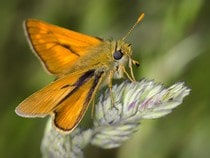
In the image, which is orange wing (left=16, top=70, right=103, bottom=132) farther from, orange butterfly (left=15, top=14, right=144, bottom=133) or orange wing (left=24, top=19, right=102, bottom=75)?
orange wing (left=24, top=19, right=102, bottom=75)

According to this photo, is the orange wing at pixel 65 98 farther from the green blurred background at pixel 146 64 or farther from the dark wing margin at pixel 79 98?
the green blurred background at pixel 146 64

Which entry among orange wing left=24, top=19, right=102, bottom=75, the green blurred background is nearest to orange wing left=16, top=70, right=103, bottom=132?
orange wing left=24, top=19, right=102, bottom=75

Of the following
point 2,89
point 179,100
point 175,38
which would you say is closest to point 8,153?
point 2,89

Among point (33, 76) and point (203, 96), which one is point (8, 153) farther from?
point (203, 96)

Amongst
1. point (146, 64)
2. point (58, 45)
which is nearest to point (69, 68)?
point (58, 45)

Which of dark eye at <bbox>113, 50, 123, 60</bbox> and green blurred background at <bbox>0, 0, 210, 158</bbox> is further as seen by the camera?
green blurred background at <bbox>0, 0, 210, 158</bbox>

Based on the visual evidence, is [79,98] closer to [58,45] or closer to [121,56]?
[121,56]
